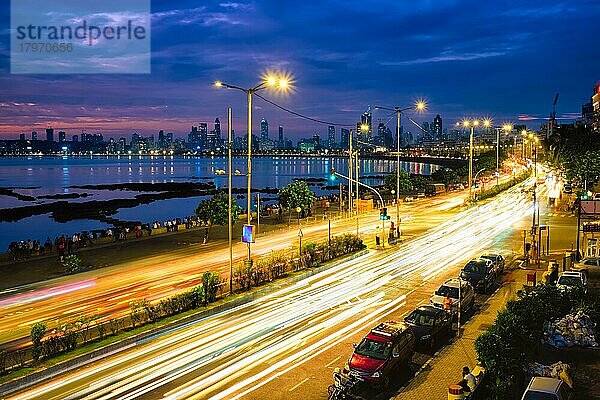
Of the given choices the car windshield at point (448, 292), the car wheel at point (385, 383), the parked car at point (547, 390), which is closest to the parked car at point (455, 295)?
the car windshield at point (448, 292)

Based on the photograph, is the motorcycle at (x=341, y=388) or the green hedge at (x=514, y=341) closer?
the motorcycle at (x=341, y=388)

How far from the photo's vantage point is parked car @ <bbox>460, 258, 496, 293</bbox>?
2631 centimetres

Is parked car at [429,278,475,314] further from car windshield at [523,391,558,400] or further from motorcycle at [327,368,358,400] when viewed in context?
car windshield at [523,391,558,400]

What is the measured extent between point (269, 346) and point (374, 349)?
13.9 feet

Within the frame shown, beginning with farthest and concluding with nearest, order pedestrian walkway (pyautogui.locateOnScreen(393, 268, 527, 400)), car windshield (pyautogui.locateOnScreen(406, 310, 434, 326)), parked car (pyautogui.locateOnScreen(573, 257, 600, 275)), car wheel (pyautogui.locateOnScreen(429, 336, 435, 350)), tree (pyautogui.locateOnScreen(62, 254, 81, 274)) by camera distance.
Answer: tree (pyautogui.locateOnScreen(62, 254, 81, 274))
parked car (pyautogui.locateOnScreen(573, 257, 600, 275))
car windshield (pyautogui.locateOnScreen(406, 310, 434, 326))
car wheel (pyautogui.locateOnScreen(429, 336, 435, 350))
pedestrian walkway (pyautogui.locateOnScreen(393, 268, 527, 400))

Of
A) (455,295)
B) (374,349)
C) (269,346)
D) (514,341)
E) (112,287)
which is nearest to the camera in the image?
(514,341)

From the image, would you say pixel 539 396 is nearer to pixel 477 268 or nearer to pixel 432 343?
pixel 432 343

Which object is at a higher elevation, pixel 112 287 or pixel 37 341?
pixel 37 341

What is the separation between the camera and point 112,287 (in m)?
28.0

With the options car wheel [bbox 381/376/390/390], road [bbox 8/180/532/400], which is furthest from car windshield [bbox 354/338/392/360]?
road [bbox 8/180/532/400]

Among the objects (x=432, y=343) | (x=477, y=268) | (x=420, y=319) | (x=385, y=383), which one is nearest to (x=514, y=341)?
(x=385, y=383)

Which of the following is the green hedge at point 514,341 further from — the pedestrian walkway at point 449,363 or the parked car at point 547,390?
the pedestrian walkway at point 449,363

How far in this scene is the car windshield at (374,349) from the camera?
53.3 feet

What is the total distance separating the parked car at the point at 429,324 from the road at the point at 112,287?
1186 cm
